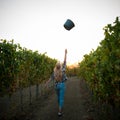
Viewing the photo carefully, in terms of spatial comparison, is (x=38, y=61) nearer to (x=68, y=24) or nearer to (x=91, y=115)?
(x=91, y=115)

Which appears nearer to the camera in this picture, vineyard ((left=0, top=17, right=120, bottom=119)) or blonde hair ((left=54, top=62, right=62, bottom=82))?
vineyard ((left=0, top=17, right=120, bottom=119))

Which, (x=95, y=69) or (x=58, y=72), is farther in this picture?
(x=95, y=69)

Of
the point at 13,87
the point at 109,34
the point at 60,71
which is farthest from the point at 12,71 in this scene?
the point at 109,34

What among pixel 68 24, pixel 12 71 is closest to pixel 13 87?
pixel 12 71

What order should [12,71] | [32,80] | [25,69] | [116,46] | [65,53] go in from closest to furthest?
[116,46]
[65,53]
[12,71]
[25,69]
[32,80]

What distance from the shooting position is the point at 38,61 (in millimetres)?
16062

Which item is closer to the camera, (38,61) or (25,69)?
(25,69)

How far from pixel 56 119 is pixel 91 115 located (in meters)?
1.63

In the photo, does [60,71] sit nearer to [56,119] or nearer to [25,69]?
[56,119]

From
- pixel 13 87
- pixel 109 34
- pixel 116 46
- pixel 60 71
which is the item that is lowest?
pixel 13 87

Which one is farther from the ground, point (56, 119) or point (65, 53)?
point (65, 53)

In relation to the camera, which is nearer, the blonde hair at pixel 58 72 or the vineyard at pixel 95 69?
the vineyard at pixel 95 69

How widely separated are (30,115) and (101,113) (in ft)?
10.2

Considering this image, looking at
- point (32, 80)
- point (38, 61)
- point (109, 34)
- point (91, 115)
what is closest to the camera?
point (109, 34)
